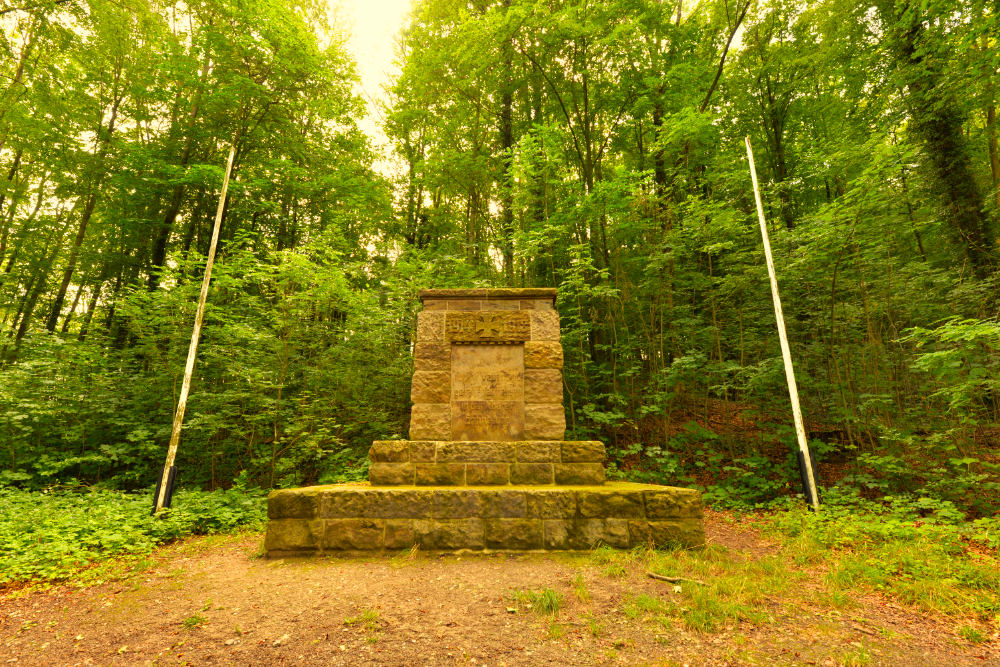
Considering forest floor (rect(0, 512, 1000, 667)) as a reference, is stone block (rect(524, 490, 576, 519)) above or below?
above

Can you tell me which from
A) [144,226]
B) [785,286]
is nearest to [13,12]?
[144,226]

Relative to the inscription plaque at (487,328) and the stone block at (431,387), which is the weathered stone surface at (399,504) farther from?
the inscription plaque at (487,328)

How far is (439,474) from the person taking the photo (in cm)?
434

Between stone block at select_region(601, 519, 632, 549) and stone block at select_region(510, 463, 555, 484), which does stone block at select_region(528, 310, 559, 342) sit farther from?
stone block at select_region(601, 519, 632, 549)

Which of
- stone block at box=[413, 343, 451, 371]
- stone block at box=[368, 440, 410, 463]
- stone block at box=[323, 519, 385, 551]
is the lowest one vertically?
stone block at box=[323, 519, 385, 551]

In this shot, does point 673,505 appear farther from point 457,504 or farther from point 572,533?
point 457,504

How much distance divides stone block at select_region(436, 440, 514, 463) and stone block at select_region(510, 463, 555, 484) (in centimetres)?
12

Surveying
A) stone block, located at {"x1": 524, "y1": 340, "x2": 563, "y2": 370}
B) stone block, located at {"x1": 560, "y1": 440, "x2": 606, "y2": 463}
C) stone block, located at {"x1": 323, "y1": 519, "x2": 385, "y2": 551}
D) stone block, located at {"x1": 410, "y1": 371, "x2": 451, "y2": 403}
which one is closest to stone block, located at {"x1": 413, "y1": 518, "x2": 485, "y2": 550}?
stone block, located at {"x1": 323, "y1": 519, "x2": 385, "y2": 551}

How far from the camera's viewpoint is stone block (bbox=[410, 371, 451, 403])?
15.4 ft

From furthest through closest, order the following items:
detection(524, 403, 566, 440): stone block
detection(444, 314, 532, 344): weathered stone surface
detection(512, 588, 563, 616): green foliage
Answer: detection(444, 314, 532, 344): weathered stone surface, detection(524, 403, 566, 440): stone block, detection(512, 588, 563, 616): green foliage

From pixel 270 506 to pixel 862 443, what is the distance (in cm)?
893

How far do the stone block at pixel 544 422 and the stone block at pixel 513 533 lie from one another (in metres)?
0.98

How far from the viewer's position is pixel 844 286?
23.1 ft

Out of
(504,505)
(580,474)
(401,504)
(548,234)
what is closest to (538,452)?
(580,474)
